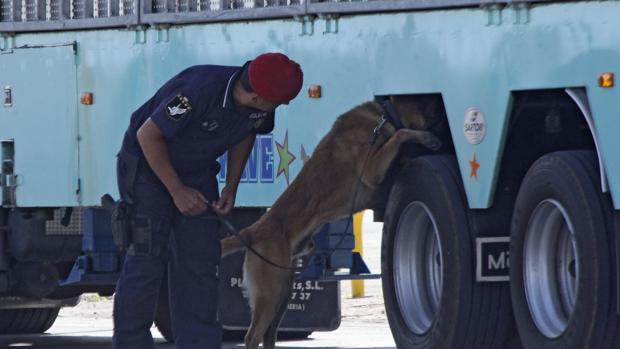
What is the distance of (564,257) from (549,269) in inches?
5.0

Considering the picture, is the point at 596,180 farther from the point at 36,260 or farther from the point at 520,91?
the point at 36,260

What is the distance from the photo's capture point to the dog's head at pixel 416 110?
991cm

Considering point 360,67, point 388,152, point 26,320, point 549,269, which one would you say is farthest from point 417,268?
point 26,320

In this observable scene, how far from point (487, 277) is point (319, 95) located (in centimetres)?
167

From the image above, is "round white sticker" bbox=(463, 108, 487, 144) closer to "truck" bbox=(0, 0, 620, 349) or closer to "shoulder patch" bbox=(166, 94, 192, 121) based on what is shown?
"truck" bbox=(0, 0, 620, 349)

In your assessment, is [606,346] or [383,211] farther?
[383,211]

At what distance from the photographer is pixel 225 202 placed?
8.66 metres

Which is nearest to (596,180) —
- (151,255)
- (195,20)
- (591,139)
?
(591,139)

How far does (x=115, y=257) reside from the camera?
12422 mm

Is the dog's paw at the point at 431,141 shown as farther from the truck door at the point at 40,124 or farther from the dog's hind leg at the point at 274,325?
the truck door at the point at 40,124

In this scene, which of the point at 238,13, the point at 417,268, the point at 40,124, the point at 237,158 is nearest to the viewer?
the point at 237,158

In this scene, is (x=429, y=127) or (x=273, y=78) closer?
(x=273, y=78)

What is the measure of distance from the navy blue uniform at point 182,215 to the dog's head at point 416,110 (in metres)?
1.47

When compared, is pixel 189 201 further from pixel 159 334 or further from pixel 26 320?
pixel 159 334
